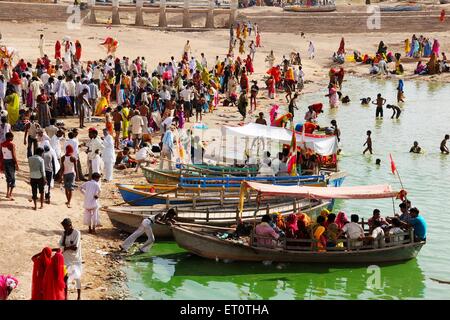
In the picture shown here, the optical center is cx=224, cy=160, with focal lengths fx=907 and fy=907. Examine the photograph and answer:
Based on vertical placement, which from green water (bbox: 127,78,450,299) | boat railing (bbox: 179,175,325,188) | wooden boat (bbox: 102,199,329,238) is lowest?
green water (bbox: 127,78,450,299)

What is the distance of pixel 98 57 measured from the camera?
4009 cm

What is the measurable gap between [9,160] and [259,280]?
18.8ft

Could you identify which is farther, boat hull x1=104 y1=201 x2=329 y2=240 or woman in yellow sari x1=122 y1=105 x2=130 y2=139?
woman in yellow sari x1=122 y1=105 x2=130 y2=139

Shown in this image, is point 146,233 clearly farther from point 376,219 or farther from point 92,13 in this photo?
point 92,13

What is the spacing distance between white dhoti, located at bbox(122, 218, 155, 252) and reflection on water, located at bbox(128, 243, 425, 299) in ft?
0.64

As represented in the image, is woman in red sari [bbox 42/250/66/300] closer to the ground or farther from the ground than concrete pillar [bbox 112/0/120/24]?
closer to the ground

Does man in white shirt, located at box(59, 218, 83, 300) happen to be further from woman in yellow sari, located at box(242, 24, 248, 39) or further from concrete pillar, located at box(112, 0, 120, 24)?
concrete pillar, located at box(112, 0, 120, 24)

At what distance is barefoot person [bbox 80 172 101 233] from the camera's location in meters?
17.6

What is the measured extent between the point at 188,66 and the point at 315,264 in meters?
19.9

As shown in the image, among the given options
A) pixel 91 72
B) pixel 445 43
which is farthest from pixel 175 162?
pixel 445 43

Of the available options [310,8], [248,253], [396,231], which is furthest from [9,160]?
[310,8]

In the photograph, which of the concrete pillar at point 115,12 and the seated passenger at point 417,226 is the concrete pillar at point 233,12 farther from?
the seated passenger at point 417,226

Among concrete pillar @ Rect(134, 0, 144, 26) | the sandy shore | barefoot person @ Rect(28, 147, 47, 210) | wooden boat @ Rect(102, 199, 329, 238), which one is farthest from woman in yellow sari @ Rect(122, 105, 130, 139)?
concrete pillar @ Rect(134, 0, 144, 26)

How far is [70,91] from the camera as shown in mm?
27172
